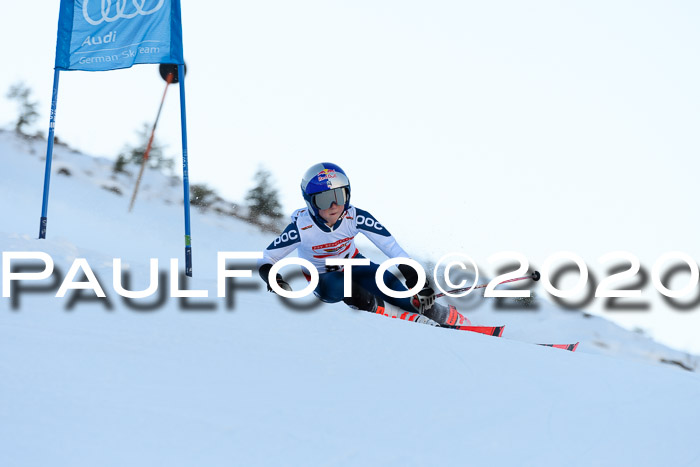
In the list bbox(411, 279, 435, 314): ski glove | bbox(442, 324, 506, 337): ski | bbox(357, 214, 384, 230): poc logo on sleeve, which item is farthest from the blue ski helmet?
bbox(442, 324, 506, 337): ski

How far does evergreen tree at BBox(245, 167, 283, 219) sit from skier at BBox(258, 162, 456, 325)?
867cm

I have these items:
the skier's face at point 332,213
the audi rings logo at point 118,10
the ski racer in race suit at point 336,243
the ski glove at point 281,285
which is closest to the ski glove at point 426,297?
the ski racer in race suit at point 336,243

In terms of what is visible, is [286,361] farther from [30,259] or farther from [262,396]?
[30,259]

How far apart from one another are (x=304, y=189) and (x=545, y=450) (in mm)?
3263

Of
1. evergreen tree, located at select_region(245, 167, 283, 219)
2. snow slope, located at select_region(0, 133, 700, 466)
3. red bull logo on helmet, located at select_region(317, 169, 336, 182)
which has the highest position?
evergreen tree, located at select_region(245, 167, 283, 219)

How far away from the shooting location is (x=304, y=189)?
535cm

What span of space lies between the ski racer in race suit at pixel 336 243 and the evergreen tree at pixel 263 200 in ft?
28.4

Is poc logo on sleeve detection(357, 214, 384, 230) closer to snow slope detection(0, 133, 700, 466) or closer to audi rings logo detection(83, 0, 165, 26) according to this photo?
snow slope detection(0, 133, 700, 466)

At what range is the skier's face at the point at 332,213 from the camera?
17.5ft

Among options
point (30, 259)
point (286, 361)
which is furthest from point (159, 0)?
point (286, 361)

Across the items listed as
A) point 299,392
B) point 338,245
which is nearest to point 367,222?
point 338,245

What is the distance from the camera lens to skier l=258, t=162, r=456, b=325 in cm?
530

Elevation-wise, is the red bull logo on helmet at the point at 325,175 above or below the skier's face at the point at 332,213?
above

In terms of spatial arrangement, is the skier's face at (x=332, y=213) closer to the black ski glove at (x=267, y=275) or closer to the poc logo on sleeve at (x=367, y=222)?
the poc logo on sleeve at (x=367, y=222)
